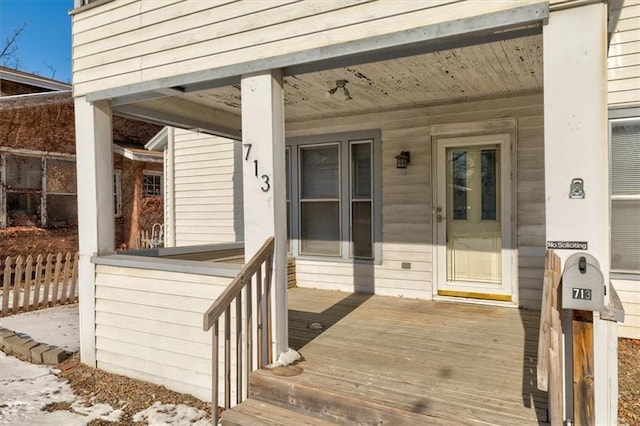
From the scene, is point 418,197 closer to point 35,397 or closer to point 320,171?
point 320,171

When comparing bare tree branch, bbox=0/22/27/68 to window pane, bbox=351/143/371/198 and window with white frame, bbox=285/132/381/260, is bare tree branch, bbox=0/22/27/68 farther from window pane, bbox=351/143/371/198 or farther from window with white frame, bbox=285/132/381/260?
window pane, bbox=351/143/371/198

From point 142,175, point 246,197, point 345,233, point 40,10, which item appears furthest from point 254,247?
point 40,10

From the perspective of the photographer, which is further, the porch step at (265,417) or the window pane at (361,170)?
the window pane at (361,170)

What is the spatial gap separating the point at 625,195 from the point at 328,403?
3.68 metres

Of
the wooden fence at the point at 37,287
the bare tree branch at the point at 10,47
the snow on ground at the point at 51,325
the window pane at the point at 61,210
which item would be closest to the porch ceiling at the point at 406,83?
the snow on ground at the point at 51,325

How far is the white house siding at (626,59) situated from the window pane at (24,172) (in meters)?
11.0

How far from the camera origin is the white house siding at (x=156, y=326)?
12.4 feet

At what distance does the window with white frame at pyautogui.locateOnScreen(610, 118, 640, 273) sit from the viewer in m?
4.26

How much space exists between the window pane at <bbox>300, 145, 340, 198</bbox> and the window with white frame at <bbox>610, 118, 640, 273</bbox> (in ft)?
10.5

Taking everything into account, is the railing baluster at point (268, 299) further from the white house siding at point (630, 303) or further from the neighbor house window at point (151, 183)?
the neighbor house window at point (151, 183)

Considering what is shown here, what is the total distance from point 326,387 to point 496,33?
8.35 ft

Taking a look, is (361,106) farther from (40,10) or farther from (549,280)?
(40,10)

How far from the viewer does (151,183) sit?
41.5 feet

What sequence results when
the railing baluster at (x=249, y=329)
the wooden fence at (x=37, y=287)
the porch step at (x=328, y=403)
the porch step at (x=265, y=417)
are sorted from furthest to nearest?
the wooden fence at (x=37, y=287), the railing baluster at (x=249, y=329), the porch step at (x=265, y=417), the porch step at (x=328, y=403)
